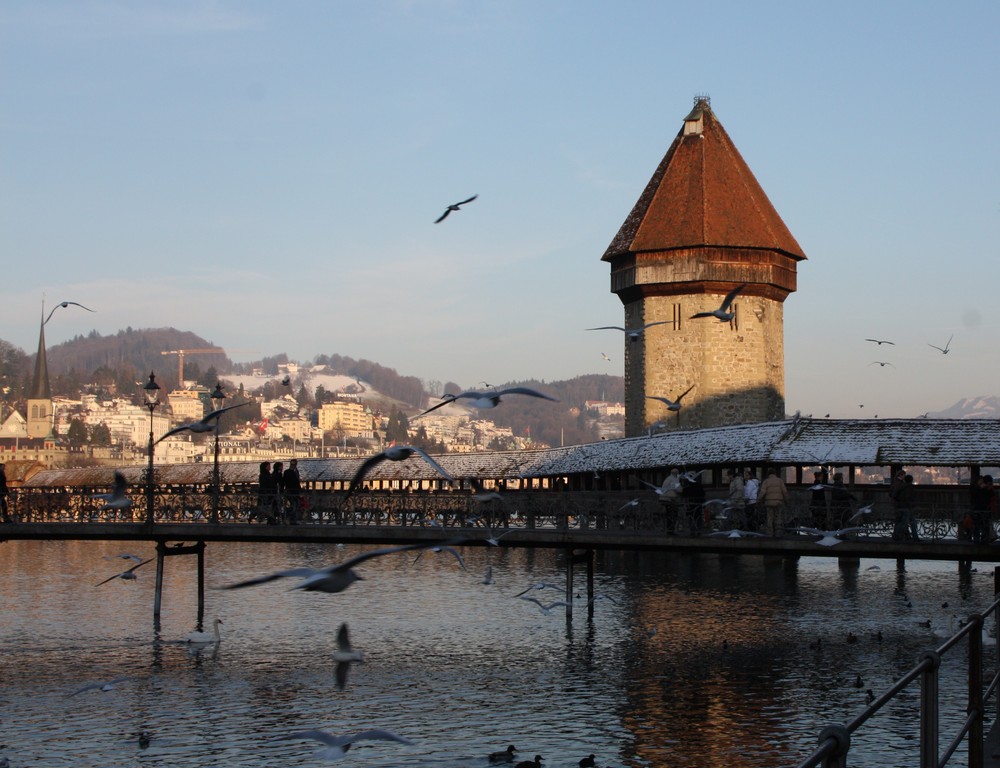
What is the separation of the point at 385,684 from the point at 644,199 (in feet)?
129

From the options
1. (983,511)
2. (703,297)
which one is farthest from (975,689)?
(703,297)

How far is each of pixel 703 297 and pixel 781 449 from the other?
1851 cm

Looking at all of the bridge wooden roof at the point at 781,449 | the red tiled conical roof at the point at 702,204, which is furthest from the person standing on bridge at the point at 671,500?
the red tiled conical roof at the point at 702,204

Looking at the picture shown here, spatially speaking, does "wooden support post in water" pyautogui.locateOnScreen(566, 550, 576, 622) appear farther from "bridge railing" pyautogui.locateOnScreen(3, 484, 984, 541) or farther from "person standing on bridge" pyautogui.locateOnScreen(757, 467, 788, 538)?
"person standing on bridge" pyautogui.locateOnScreen(757, 467, 788, 538)

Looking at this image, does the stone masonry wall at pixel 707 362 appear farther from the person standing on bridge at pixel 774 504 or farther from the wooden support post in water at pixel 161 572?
the person standing on bridge at pixel 774 504

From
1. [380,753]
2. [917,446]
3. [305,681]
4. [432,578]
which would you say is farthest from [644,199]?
[380,753]

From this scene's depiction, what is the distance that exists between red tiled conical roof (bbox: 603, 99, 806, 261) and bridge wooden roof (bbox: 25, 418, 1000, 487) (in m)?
9.41

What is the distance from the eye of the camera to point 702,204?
57.9 meters

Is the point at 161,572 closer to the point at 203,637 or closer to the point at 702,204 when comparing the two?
the point at 203,637

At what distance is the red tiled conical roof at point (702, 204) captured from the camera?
5706 centimetres

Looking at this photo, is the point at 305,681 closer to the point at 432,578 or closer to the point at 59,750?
the point at 59,750

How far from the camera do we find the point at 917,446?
36406 mm

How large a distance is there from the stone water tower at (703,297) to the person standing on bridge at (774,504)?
91.3ft

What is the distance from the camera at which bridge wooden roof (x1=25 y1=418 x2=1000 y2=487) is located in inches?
1418
